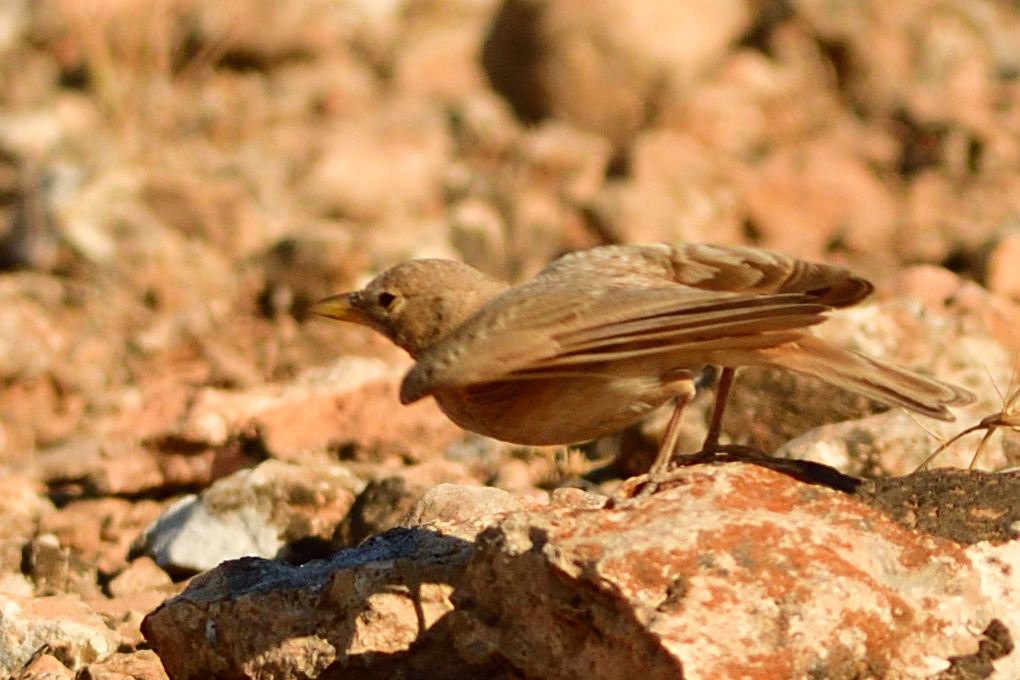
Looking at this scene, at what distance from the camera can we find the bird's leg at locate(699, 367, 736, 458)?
4.96 metres

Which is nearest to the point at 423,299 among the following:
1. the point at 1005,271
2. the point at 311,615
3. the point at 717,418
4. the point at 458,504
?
the point at 458,504

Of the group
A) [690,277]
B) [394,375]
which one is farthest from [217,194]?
[690,277]

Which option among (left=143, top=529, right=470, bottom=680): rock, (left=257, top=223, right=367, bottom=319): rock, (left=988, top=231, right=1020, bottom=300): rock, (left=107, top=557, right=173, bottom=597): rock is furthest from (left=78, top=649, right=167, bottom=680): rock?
(left=988, top=231, right=1020, bottom=300): rock

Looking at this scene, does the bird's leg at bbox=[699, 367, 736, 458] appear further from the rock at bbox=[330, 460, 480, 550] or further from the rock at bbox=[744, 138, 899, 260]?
the rock at bbox=[744, 138, 899, 260]

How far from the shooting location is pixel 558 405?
4633 millimetres

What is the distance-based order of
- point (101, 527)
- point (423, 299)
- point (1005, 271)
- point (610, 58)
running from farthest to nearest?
point (610, 58) → point (1005, 271) → point (101, 527) → point (423, 299)

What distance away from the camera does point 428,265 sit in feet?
17.9

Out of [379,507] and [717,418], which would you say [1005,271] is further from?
[379,507]

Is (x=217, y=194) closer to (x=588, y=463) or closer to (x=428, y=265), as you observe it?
(x=588, y=463)

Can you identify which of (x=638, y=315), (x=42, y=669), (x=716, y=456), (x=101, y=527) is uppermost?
(x=638, y=315)

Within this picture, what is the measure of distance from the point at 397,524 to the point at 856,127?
805 cm

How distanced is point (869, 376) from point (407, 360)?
475 centimetres

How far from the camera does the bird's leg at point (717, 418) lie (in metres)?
4.96

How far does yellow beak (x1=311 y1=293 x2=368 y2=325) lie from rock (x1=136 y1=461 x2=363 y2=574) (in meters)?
0.93
